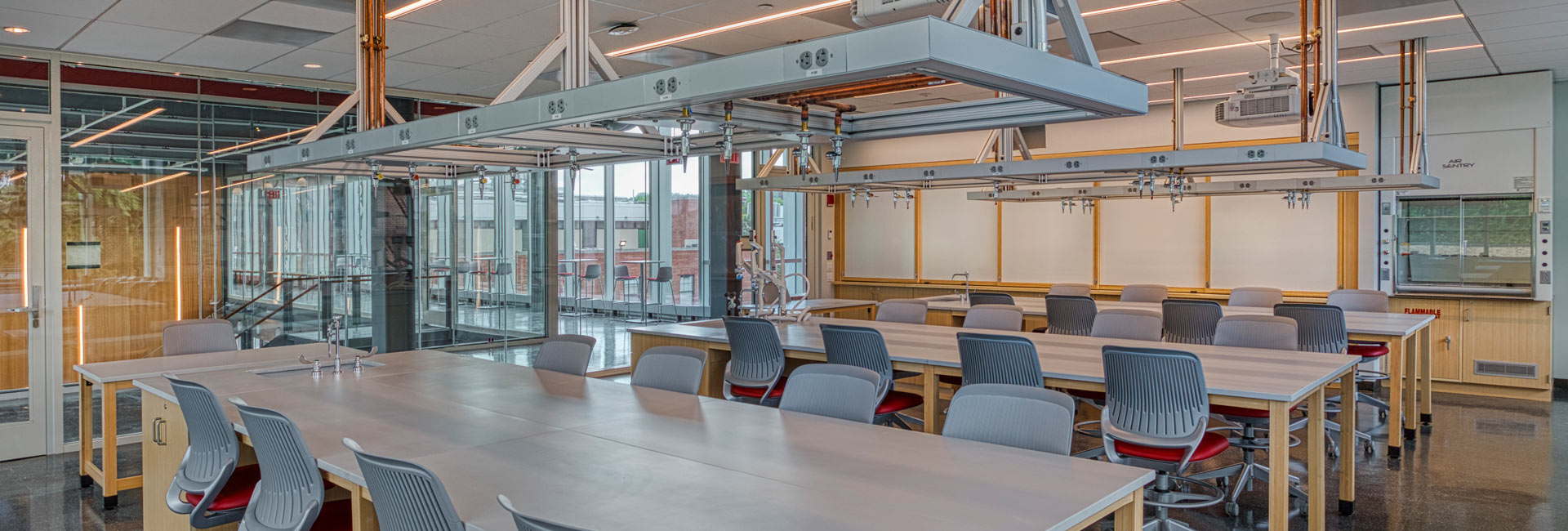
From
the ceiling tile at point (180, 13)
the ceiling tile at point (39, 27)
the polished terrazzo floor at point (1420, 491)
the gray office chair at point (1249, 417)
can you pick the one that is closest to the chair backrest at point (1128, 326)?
the gray office chair at point (1249, 417)

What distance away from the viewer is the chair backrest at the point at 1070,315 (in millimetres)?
7383

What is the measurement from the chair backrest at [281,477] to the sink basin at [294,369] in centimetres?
183

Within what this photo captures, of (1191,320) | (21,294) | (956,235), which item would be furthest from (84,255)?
(956,235)

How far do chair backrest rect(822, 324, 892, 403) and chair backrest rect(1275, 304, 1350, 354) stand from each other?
2929mm

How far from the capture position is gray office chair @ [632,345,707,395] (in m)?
4.21

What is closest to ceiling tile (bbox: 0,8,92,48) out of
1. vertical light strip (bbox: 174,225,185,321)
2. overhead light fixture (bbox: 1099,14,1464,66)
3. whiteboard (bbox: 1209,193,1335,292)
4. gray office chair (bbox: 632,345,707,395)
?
vertical light strip (bbox: 174,225,185,321)

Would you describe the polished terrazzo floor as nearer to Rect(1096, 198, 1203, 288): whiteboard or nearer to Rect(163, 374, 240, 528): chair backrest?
Rect(163, 374, 240, 528): chair backrest

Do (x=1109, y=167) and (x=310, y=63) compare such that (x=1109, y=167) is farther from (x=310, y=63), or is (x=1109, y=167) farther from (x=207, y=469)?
(x=310, y=63)

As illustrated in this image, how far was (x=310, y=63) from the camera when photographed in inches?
269

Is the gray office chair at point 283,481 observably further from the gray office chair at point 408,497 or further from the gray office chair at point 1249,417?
the gray office chair at point 1249,417

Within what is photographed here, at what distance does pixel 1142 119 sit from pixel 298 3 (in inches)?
319

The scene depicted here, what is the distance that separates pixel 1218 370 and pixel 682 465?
2883mm

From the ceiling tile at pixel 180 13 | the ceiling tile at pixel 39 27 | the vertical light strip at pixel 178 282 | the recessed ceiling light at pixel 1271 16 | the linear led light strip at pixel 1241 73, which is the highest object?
the linear led light strip at pixel 1241 73

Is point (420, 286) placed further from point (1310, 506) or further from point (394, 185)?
point (1310, 506)
